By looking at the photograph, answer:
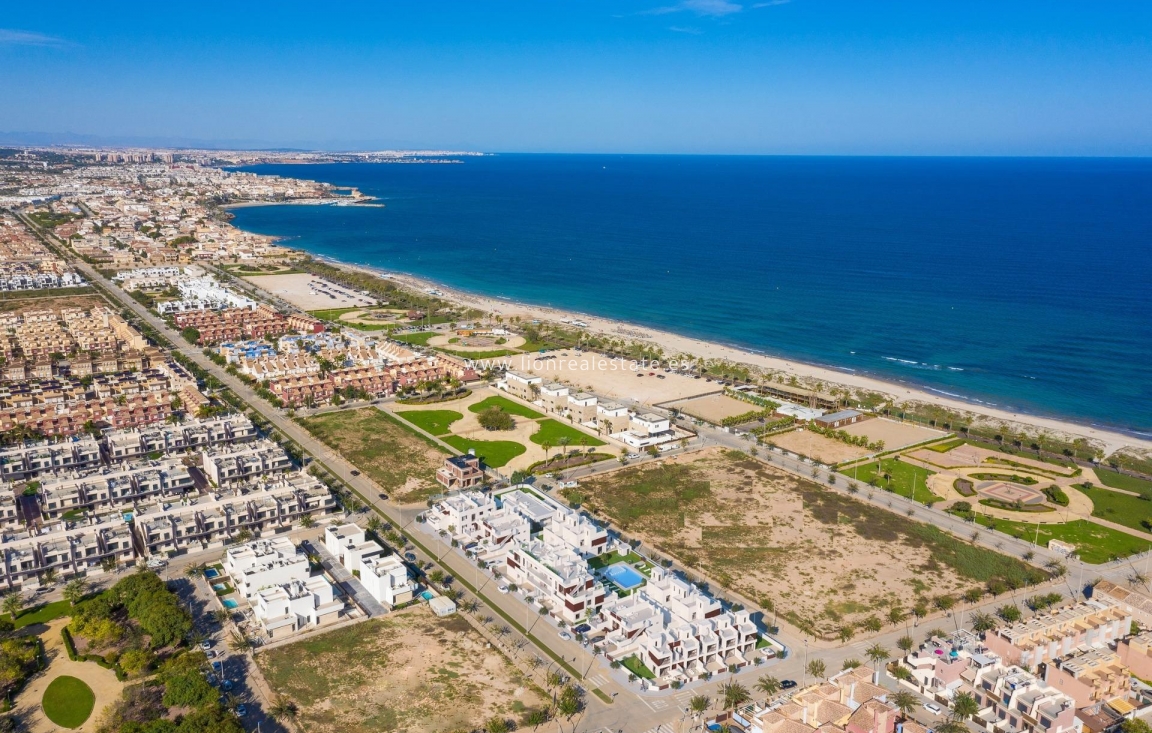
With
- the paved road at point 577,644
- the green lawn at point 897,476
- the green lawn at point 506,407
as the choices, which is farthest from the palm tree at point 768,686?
the green lawn at point 506,407


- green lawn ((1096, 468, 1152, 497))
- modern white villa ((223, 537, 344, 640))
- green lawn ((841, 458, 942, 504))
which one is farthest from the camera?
green lawn ((1096, 468, 1152, 497))

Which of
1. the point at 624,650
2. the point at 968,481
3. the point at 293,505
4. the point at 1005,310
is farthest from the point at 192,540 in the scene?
the point at 1005,310

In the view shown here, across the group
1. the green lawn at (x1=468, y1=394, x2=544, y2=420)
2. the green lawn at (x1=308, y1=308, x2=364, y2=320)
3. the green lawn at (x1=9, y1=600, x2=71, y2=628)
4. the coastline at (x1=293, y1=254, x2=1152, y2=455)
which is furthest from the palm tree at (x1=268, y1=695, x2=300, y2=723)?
the green lawn at (x1=308, y1=308, x2=364, y2=320)

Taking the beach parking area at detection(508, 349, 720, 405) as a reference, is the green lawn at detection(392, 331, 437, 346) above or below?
above

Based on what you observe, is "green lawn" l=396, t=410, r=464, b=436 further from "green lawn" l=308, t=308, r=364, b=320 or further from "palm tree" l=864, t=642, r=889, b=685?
"green lawn" l=308, t=308, r=364, b=320

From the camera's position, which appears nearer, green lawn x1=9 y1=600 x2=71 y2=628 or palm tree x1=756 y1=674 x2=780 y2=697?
palm tree x1=756 y1=674 x2=780 y2=697

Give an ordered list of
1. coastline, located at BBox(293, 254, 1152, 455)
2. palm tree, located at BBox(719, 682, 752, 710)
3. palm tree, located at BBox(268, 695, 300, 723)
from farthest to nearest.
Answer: coastline, located at BBox(293, 254, 1152, 455) → palm tree, located at BBox(719, 682, 752, 710) → palm tree, located at BBox(268, 695, 300, 723)

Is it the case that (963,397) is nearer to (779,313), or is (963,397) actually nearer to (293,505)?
(779,313)

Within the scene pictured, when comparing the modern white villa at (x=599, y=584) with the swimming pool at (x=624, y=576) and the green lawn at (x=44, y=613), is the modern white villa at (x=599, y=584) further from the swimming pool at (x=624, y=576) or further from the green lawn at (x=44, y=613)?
the green lawn at (x=44, y=613)
